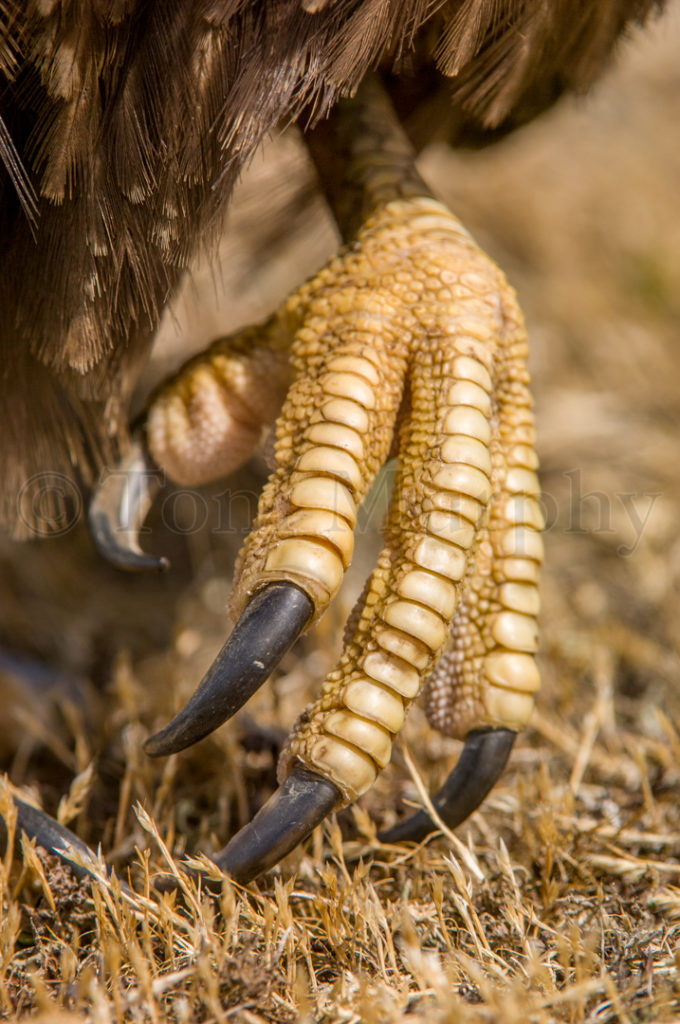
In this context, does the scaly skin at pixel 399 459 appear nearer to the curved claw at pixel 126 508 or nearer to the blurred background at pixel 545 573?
the curved claw at pixel 126 508

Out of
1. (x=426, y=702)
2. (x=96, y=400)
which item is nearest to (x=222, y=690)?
(x=426, y=702)

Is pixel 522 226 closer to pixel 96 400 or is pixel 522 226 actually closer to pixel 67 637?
pixel 67 637

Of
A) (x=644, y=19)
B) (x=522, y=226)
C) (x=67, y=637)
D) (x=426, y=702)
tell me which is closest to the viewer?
(x=426, y=702)

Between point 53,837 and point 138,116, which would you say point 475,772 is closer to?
point 53,837

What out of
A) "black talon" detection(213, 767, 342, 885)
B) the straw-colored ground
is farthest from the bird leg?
the straw-colored ground

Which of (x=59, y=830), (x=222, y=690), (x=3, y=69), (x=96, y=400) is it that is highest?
(x=3, y=69)

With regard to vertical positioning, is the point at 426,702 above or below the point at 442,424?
below

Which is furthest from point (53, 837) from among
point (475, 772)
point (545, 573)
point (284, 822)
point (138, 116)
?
point (545, 573)

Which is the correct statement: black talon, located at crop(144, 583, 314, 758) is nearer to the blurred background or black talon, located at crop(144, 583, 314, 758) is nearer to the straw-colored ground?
the straw-colored ground
